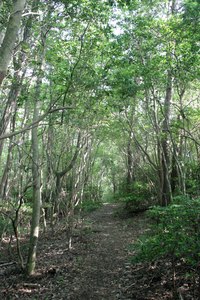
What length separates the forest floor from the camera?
5.67 meters

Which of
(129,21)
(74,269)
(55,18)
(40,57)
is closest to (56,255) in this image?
(74,269)

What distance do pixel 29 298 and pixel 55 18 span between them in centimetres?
625

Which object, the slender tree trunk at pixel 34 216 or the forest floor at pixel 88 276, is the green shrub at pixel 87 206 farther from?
the slender tree trunk at pixel 34 216

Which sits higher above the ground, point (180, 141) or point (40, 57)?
point (40, 57)

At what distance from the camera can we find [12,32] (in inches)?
122

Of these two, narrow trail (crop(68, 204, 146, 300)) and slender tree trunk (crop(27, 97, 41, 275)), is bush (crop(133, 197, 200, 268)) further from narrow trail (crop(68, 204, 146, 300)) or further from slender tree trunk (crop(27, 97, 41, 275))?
slender tree trunk (crop(27, 97, 41, 275))

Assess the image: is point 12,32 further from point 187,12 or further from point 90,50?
point 187,12

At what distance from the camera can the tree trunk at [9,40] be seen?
9.64 feet

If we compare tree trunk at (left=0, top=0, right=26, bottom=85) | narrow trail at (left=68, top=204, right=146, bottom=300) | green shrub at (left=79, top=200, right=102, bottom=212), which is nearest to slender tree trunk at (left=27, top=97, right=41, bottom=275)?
narrow trail at (left=68, top=204, right=146, bottom=300)

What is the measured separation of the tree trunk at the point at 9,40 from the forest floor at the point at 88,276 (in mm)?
4765

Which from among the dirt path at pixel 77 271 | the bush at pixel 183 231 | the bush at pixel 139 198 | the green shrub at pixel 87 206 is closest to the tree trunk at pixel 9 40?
the bush at pixel 183 231

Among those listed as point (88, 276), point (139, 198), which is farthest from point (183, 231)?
point (139, 198)

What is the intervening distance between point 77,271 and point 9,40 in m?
6.38

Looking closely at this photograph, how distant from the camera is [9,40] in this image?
3.05 m
